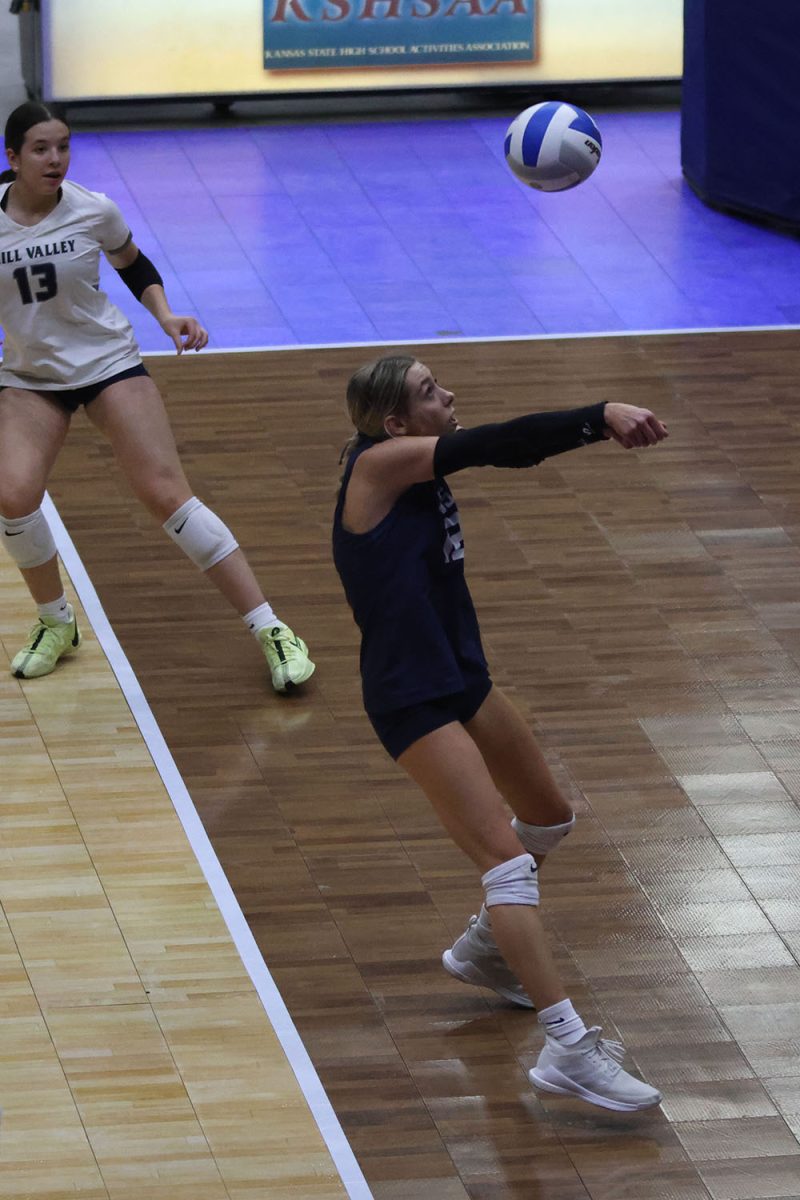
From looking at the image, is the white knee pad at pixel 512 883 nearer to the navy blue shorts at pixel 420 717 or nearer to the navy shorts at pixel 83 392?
the navy blue shorts at pixel 420 717

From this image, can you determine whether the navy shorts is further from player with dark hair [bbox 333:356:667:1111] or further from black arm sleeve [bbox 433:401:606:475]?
black arm sleeve [bbox 433:401:606:475]

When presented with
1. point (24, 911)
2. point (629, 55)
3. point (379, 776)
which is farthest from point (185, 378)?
point (629, 55)

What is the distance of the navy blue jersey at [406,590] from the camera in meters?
4.10

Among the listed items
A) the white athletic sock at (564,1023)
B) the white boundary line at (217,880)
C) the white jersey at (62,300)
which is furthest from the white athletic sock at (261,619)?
the white athletic sock at (564,1023)

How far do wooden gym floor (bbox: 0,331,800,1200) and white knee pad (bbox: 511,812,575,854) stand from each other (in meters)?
0.34

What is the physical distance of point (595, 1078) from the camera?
4016 millimetres

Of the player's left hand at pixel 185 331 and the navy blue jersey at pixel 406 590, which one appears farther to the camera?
the player's left hand at pixel 185 331

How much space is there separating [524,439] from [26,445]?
2371mm

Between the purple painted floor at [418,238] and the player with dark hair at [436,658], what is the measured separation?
16.3ft

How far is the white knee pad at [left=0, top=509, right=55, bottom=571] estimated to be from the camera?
5883 millimetres

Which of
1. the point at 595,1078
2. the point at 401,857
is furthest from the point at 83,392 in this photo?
the point at 595,1078

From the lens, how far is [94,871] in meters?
5.05

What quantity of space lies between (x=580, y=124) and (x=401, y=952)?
346cm

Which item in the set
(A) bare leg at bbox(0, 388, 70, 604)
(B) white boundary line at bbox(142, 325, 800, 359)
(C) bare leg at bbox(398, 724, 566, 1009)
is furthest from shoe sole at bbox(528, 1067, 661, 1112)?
(B) white boundary line at bbox(142, 325, 800, 359)
